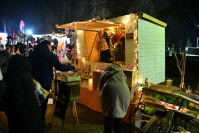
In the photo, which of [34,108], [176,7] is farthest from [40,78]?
[176,7]

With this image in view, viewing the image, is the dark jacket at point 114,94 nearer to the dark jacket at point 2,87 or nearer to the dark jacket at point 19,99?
the dark jacket at point 19,99

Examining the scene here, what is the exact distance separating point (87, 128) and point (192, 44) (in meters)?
49.0

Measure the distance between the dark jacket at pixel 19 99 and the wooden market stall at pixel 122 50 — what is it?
3.25 metres

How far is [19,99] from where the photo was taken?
2344 mm

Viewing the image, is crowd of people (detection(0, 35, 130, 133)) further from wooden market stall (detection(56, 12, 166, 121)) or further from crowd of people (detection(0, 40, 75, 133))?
wooden market stall (detection(56, 12, 166, 121))

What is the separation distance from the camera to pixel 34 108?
8.54 ft

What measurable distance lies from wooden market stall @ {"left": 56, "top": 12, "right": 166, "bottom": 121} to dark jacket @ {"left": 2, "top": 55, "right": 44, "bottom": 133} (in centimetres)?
325

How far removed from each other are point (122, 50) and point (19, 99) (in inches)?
228

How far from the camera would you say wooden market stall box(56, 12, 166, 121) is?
18.5ft

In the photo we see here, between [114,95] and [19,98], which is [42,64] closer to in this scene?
[19,98]

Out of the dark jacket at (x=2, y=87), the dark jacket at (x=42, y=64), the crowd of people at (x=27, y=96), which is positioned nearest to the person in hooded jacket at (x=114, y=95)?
the crowd of people at (x=27, y=96)

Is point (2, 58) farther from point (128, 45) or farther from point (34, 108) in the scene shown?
point (128, 45)

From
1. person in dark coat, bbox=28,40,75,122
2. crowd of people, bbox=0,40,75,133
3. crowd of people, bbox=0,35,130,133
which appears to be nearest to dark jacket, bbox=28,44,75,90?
person in dark coat, bbox=28,40,75,122

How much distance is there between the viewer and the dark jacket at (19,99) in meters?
2.34
